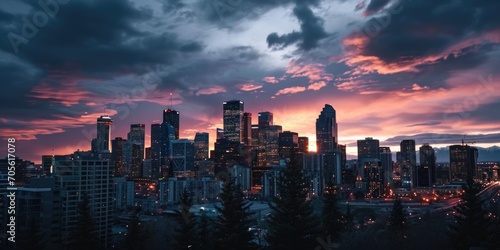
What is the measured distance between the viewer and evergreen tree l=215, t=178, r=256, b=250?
24.4m

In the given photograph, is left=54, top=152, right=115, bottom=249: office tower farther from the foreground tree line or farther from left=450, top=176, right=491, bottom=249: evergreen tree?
left=450, top=176, right=491, bottom=249: evergreen tree

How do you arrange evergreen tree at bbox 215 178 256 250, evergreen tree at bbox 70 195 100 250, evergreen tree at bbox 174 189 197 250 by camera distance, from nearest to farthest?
1. evergreen tree at bbox 215 178 256 250
2. evergreen tree at bbox 174 189 197 250
3. evergreen tree at bbox 70 195 100 250

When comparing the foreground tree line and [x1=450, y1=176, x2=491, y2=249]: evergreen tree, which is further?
[x1=450, y1=176, x2=491, y2=249]: evergreen tree

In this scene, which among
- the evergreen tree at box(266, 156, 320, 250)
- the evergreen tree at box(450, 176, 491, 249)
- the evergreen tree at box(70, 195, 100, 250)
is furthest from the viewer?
the evergreen tree at box(70, 195, 100, 250)

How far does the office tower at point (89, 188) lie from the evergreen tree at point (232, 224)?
50801mm

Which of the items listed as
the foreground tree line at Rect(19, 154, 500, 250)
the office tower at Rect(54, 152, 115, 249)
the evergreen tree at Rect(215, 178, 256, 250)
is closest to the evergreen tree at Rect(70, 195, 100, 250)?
the foreground tree line at Rect(19, 154, 500, 250)

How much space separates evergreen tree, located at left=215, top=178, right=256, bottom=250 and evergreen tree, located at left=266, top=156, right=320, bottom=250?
7.51 ft

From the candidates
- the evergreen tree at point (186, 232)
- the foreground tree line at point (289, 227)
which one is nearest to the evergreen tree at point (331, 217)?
the foreground tree line at point (289, 227)

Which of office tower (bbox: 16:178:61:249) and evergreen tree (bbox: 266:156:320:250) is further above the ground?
evergreen tree (bbox: 266:156:320:250)

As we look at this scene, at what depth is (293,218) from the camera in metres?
22.7

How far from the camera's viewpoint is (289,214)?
22.7 m

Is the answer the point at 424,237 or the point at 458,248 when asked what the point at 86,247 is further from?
the point at 424,237

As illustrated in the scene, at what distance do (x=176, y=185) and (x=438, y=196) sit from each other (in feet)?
357

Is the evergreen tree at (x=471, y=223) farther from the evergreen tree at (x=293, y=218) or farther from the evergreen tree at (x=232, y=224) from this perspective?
the evergreen tree at (x=232, y=224)
